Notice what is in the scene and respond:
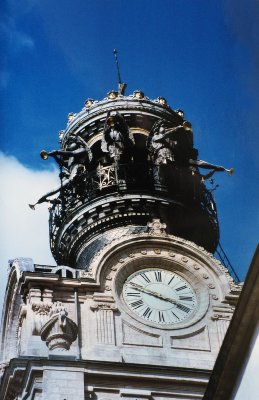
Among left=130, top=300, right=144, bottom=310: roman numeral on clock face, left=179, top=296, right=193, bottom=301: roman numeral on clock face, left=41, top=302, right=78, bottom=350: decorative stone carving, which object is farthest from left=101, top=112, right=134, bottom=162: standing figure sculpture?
left=41, top=302, right=78, bottom=350: decorative stone carving

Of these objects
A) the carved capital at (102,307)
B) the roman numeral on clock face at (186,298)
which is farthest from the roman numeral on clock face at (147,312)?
the roman numeral on clock face at (186,298)

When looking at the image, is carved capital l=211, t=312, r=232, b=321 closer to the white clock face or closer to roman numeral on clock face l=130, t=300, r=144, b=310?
the white clock face

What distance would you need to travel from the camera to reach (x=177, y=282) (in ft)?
112

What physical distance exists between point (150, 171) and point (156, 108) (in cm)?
335

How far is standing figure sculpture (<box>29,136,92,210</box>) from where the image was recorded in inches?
1522

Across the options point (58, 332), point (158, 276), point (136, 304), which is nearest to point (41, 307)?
point (58, 332)

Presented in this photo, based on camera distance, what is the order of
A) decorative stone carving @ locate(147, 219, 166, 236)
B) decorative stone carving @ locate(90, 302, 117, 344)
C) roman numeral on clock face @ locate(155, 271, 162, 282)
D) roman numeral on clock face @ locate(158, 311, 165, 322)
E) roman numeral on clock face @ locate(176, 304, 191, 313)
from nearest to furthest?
decorative stone carving @ locate(90, 302, 117, 344) → roman numeral on clock face @ locate(158, 311, 165, 322) → roman numeral on clock face @ locate(176, 304, 191, 313) → roman numeral on clock face @ locate(155, 271, 162, 282) → decorative stone carving @ locate(147, 219, 166, 236)

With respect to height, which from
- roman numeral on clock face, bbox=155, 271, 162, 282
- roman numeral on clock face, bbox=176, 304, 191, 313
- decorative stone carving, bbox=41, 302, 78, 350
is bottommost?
decorative stone carving, bbox=41, 302, 78, 350

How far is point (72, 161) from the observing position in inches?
1537

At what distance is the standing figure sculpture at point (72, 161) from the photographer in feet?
127

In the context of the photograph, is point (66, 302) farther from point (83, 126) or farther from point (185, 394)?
point (83, 126)

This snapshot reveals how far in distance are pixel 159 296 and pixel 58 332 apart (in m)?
3.85

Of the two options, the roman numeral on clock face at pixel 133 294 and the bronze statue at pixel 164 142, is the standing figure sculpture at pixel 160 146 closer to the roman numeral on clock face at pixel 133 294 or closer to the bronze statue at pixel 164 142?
the bronze statue at pixel 164 142

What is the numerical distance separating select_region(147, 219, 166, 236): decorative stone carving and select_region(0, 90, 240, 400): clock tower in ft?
0.17
